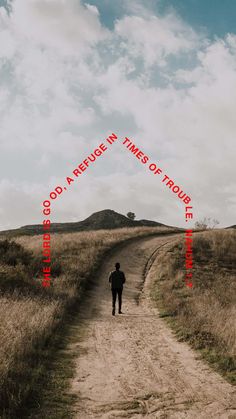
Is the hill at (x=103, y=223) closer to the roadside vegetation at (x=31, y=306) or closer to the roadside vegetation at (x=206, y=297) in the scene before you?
the roadside vegetation at (x=206, y=297)

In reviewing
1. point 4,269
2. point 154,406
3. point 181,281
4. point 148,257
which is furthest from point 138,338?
point 148,257

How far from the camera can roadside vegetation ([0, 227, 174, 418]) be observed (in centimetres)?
720

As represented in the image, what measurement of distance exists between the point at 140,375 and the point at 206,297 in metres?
8.71

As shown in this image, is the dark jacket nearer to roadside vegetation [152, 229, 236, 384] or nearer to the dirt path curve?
the dirt path curve

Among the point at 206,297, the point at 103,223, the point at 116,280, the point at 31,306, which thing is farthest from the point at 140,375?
the point at 103,223

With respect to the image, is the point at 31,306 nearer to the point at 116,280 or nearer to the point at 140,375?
the point at 116,280

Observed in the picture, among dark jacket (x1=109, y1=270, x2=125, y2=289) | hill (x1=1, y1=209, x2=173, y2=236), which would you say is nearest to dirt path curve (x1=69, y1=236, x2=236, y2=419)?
dark jacket (x1=109, y1=270, x2=125, y2=289)

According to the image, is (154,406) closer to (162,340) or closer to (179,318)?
(162,340)

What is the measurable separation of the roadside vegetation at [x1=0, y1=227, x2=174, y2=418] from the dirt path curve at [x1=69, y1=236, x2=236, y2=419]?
972mm

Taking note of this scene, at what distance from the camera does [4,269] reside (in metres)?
17.6

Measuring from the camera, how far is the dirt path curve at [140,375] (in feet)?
21.2

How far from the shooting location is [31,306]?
12430mm

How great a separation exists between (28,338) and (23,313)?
159 cm

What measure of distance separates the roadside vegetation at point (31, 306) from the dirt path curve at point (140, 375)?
0.97m
